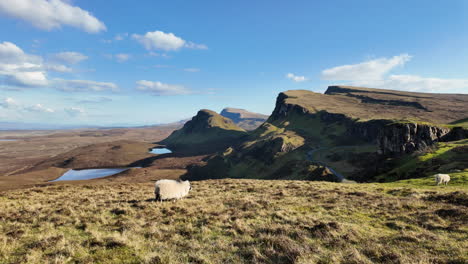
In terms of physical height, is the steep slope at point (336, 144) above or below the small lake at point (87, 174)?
above

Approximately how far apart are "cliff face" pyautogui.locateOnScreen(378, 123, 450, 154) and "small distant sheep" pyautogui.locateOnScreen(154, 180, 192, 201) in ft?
235

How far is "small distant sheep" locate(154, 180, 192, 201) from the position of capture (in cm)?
1839

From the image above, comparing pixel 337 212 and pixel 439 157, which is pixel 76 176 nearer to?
pixel 337 212

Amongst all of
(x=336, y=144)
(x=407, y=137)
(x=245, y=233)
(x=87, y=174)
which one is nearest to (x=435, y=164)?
(x=407, y=137)

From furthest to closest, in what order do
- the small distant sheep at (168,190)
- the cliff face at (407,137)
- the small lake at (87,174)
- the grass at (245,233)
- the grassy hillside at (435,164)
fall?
the small lake at (87,174), the cliff face at (407,137), the grassy hillside at (435,164), the small distant sheep at (168,190), the grass at (245,233)

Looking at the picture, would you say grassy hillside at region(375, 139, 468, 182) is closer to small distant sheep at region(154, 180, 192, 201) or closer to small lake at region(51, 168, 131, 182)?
small distant sheep at region(154, 180, 192, 201)

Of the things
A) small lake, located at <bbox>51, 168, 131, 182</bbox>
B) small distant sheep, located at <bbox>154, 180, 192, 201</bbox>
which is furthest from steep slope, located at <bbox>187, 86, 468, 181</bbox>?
small distant sheep, located at <bbox>154, 180, 192, 201</bbox>

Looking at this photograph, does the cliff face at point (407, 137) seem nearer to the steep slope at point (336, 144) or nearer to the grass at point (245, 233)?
the steep slope at point (336, 144)

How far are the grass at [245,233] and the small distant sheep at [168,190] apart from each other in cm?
175

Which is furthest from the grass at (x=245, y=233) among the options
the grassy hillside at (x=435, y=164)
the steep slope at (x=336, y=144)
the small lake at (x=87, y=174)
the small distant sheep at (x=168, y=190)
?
the small lake at (x=87, y=174)

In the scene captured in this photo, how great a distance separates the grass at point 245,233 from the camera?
7996 millimetres

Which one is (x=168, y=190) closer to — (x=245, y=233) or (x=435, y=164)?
(x=245, y=233)

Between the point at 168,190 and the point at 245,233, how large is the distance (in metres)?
10.5

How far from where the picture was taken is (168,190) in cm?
1873
